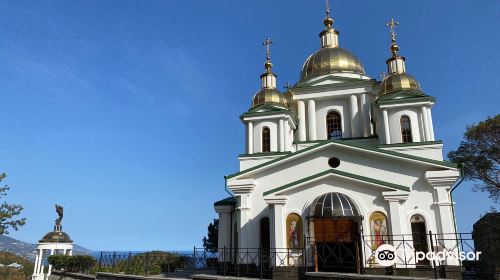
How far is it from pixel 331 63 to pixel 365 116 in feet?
12.5

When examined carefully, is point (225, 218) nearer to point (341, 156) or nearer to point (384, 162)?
point (341, 156)

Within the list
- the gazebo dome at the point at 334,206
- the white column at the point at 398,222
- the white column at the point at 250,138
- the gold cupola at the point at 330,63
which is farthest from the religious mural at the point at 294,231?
the gold cupola at the point at 330,63

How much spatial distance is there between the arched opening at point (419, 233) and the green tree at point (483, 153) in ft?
37.5

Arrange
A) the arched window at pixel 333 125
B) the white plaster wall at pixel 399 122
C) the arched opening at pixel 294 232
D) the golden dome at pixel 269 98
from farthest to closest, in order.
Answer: the arched window at pixel 333 125 → the golden dome at pixel 269 98 → the white plaster wall at pixel 399 122 → the arched opening at pixel 294 232

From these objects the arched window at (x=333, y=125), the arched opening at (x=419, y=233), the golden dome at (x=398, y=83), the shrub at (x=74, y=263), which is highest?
the golden dome at (x=398, y=83)

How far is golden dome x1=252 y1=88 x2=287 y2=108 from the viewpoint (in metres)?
20.5

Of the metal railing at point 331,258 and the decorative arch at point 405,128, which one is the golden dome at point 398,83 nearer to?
the decorative arch at point 405,128

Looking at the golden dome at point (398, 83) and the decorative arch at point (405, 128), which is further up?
the golden dome at point (398, 83)

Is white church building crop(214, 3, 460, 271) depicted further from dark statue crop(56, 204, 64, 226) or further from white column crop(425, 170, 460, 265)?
dark statue crop(56, 204, 64, 226)

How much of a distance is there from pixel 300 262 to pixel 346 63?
12.8 m

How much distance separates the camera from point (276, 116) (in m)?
20.0

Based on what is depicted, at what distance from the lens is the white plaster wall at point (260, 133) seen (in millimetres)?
19688

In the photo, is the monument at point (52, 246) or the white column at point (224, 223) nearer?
the white column at point (224, 223)

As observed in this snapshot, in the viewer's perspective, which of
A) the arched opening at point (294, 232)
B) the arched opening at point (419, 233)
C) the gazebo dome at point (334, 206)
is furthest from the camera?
the arched opening at point (294, 232)
